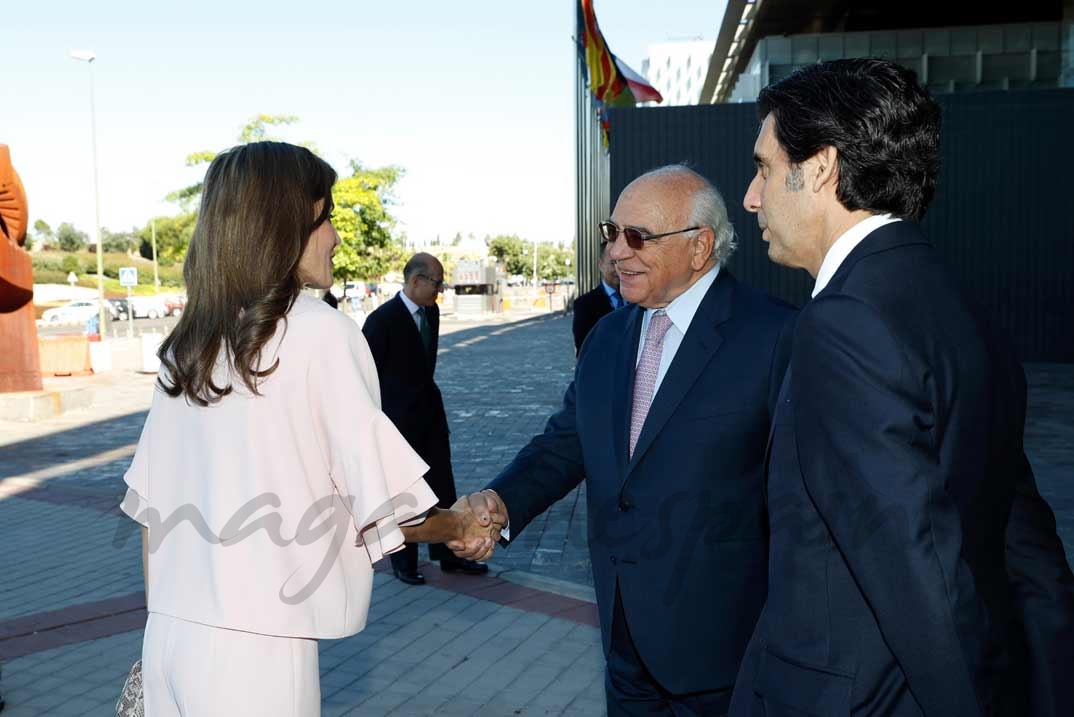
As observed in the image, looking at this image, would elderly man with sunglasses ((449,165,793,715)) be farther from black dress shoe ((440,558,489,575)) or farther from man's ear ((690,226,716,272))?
black dress shoe ((440,558,489,575))

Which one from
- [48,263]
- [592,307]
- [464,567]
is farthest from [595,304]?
[48,263]

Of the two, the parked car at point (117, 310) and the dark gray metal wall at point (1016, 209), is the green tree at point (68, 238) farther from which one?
the dark gray metal wall at point (1016, 209)

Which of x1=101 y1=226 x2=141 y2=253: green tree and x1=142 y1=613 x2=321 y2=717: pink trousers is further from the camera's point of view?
x1=101 y1=226 x2=141 y2=253: green tree

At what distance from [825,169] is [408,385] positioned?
16.6 ft

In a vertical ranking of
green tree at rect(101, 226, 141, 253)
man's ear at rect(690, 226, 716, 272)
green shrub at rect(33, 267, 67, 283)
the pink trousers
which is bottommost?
green shrub at rect(33, 267, 67, 283)

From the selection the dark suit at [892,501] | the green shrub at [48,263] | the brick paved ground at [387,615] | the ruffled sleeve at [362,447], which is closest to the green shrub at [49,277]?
the green shrub at [48,263]

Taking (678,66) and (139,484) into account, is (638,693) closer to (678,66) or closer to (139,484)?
(139,484)

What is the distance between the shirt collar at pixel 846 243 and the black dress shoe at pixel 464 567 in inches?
195

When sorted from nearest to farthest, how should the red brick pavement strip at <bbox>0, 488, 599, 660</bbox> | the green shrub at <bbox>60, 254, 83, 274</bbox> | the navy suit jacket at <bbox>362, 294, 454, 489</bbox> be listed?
the red brick pavement strip at <bbox>0, 488, 599, 660</bbox> < the navy suit jacket at <bbox>362, 294, 454, 489</bbox> < the green shrub at <bbox>60, 254, 83, 274</bbox>

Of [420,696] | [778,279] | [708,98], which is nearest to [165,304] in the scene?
[708,98]

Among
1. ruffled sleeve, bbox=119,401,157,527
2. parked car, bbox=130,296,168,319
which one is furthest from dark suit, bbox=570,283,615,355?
parked car, bbox=130,296,168,319

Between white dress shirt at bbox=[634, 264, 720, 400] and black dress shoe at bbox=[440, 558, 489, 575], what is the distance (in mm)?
3813

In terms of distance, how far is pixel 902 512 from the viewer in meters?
1.45

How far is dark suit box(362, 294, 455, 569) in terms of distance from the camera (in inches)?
257
